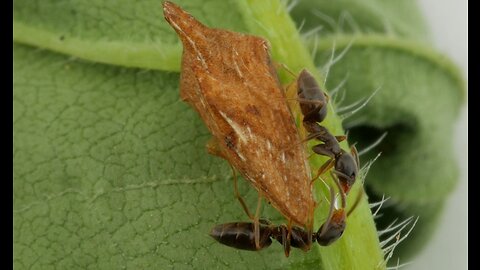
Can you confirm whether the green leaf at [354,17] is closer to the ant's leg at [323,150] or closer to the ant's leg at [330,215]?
the ant's leg at [323,150]

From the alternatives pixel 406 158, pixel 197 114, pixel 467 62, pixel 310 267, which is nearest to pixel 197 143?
pixel 197 114

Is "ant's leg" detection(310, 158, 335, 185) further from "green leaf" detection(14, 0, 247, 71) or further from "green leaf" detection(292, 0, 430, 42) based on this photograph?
"green leaf" detection(292, 0, 430, 42)

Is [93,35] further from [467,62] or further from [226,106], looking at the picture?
[467,62]

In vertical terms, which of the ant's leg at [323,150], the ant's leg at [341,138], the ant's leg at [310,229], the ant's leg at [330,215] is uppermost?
the ant's leg at [341,138]

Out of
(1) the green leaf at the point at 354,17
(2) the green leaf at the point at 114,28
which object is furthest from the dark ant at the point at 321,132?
(1) the green leaf at the point at 354,17

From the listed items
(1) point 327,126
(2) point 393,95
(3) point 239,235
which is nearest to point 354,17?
(2) point 393,95
